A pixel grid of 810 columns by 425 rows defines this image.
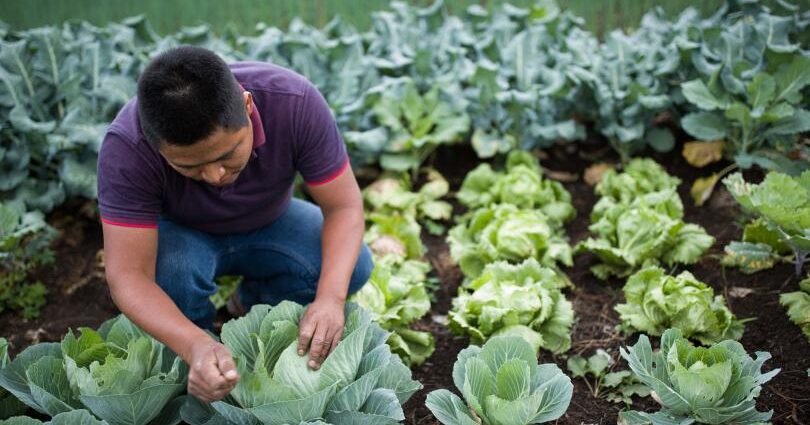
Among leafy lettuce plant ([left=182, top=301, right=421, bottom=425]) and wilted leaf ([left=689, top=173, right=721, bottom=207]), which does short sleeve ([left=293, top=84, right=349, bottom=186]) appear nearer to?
leafy lettuce plant ([left=182, top=301, right=421, bottom=425])

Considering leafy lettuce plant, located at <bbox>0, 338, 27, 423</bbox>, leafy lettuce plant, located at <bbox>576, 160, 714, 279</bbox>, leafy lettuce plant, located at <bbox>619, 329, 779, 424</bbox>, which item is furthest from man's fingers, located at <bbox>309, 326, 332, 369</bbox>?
Answer: leafy lettuce plant, located at <bbox>576, 160, 714, 279</bbox>

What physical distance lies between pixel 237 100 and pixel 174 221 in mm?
847

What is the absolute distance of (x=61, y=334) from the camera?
3.16m

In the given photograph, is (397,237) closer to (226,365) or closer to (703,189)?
(703,189)

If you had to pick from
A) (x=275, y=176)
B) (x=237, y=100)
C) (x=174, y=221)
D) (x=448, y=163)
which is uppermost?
(x=237, y=100)

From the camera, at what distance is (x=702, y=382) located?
2.00 meters

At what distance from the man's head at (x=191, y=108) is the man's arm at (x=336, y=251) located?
54 centimetres

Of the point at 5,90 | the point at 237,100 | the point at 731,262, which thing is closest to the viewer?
the point at 237,100

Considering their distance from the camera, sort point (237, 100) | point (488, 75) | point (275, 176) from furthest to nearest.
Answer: point (488, 75) < point (275, 176) < point (237, 100)

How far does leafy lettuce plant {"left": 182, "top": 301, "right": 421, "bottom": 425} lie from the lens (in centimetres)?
194

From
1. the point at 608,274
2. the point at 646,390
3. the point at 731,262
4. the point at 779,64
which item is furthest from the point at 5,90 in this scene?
the point at 779,64

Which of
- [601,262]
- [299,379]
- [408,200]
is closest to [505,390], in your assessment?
[299,379]

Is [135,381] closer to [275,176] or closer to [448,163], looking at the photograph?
[275,176]

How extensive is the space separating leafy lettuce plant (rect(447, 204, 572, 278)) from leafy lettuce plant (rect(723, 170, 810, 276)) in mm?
799
